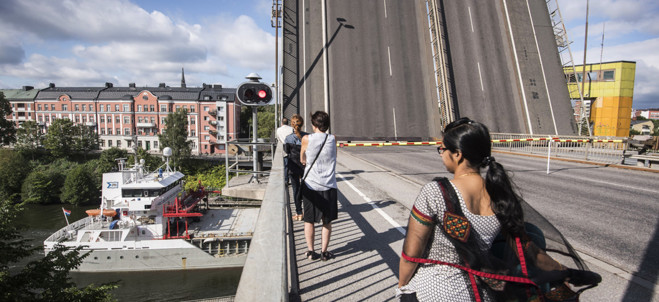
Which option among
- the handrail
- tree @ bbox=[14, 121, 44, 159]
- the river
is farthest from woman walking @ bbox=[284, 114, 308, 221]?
tree @ bbox=[14, 121, 44, 159]

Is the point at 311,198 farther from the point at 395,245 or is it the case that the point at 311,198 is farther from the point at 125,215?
the point at 125,215

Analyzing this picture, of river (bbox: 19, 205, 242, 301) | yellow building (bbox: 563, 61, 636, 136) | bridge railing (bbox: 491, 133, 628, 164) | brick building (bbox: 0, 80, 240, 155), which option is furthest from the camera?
brick building (bbox: 0, 80, 240, 155)

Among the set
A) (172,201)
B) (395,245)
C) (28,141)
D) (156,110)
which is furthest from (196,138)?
(395,245)

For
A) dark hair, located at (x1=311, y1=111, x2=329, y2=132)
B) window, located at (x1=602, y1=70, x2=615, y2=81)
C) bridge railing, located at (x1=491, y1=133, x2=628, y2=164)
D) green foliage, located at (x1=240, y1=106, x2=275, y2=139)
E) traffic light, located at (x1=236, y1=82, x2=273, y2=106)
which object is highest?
window, located at (x1=602, y1=70, x2=615, y2=81)

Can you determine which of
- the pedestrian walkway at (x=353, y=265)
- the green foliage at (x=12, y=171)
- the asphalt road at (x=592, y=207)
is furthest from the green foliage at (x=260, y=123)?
the pedestrian walkway at (x=353, y=265)

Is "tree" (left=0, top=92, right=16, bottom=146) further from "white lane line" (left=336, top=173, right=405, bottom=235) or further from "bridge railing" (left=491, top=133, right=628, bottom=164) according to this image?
"bridge railing" (left=491, top=133, right=628, bottom=164)

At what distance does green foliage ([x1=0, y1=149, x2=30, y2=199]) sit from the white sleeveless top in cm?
4309

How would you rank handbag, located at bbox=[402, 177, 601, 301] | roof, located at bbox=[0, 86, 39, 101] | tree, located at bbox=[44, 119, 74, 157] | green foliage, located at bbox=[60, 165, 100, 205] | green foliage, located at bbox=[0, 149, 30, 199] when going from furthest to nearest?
roof, located at bbox=[0, 86, 39, 101] < tree, located at bbox=[44, 119, 74, 157] < green foliage, located at bbox=[0, 149, 30, 199] < green foliage, located at bbox=[60, 165, 100, 205] < handbag, located at bbox=[402, 177, 601, 301]

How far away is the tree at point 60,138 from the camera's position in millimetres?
45531

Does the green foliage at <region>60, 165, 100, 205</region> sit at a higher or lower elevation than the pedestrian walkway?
lower

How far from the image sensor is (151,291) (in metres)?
17.7

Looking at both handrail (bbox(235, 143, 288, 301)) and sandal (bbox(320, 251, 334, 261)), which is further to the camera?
sandal (bbox(320, 251, 334, 261))

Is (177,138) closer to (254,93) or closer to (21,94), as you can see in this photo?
(21,94)

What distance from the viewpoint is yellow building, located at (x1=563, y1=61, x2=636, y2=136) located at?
26.4 m
